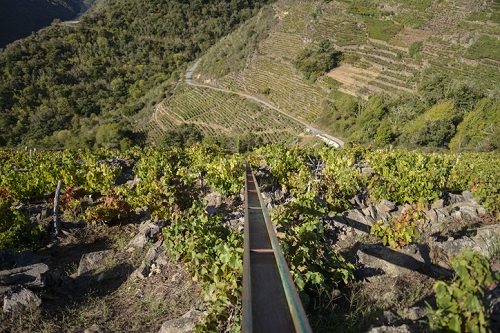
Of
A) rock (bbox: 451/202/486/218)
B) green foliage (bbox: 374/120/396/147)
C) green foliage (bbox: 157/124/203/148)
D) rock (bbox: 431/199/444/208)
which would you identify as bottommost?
green foliage (bbox: 157/124/203/148)

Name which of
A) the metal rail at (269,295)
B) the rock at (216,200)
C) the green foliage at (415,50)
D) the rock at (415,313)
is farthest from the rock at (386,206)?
the green foliage at (415,50)

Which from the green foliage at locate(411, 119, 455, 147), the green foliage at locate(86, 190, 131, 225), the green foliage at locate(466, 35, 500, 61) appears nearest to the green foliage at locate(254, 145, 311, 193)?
the green foliage at locate(86, 190, 131, 225)

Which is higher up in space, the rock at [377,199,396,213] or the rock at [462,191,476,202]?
the rock at [377,199,396,213]

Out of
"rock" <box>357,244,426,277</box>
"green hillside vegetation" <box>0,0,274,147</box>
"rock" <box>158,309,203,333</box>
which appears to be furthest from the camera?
"green hillside vegetation" <box>0,0,274,147</box>

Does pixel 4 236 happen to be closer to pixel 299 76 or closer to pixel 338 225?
pixel 338 225

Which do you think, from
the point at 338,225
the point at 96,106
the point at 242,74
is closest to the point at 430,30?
the point at 242,74

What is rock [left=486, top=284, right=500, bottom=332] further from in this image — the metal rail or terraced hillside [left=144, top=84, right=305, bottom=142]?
terraced hillside [left=144, top=84, right=305, bottom=142]

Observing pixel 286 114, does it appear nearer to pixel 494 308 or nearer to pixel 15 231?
pixel 15 231

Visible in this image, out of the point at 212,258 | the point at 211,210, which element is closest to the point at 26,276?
the point at 212,258
